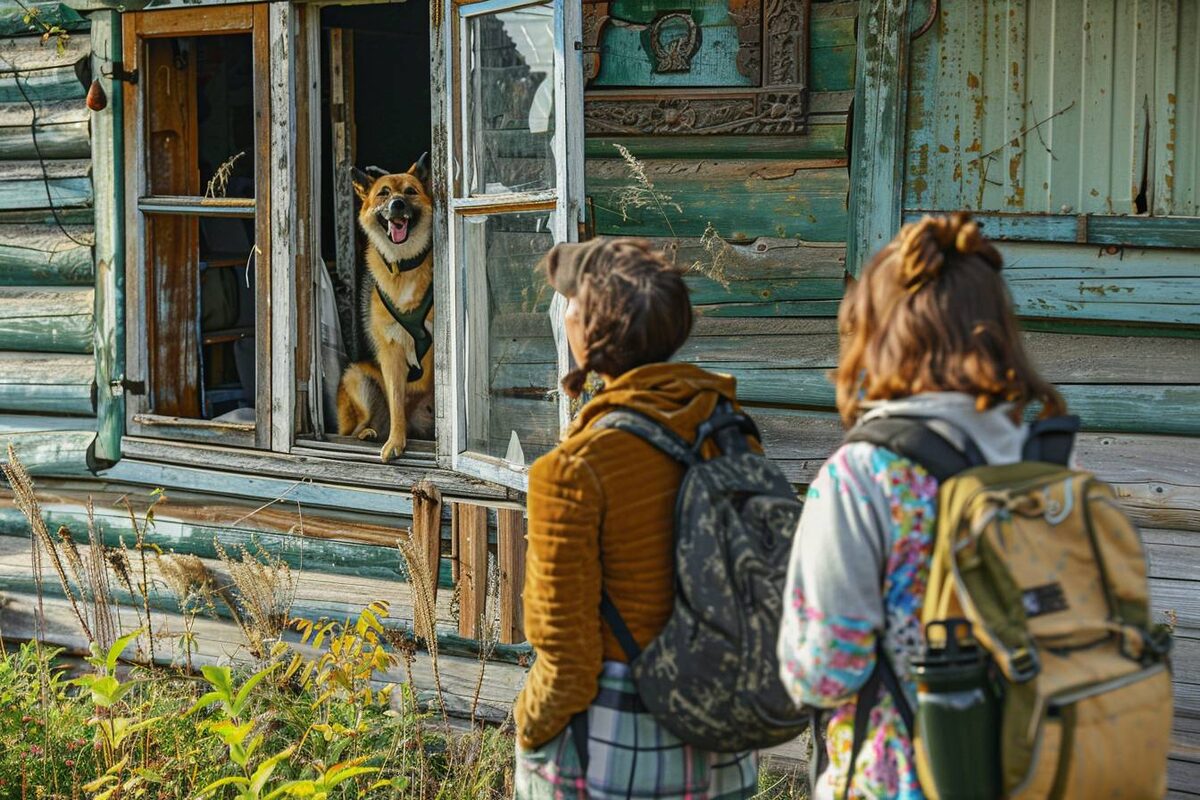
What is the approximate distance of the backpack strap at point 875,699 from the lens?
184 cm

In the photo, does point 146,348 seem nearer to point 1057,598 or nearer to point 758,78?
point 758,78

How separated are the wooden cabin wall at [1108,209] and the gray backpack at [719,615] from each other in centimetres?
183

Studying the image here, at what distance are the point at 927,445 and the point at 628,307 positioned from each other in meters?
0.61

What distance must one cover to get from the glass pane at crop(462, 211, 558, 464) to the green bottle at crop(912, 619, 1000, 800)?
219cm

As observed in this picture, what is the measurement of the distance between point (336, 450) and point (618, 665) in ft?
9.25

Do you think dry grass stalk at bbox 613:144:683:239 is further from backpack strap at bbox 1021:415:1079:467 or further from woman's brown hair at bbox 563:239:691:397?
backpack strap at bbox 1021:415:1079:467

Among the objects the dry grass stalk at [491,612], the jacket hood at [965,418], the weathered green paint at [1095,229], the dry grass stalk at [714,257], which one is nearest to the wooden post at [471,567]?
the dry grass stalk at [491,612]

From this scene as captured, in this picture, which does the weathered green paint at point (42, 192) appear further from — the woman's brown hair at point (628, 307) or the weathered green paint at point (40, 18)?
the woman's brown hair at point (628, 307)

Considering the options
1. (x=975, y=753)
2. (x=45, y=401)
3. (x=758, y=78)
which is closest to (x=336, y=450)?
(x=45, y=401)

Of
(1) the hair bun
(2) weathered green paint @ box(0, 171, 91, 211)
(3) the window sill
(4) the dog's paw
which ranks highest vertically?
(2) weathered green paint @ box(0, 171, 91, 211)

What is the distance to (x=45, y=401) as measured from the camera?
5410mm

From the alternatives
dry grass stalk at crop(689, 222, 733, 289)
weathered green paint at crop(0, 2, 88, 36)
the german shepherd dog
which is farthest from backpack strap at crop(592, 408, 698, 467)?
weathered green paint at crop(0, 2, 88, 36)

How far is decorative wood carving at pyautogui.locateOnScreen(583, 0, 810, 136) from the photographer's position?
388 centimetres

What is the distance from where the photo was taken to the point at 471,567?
4.21 meters
